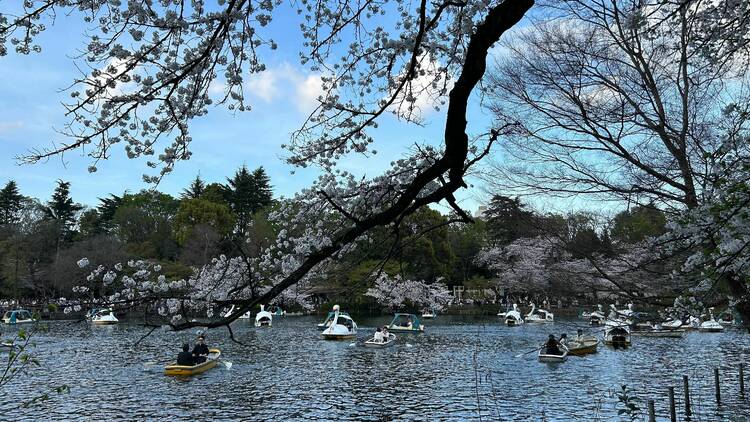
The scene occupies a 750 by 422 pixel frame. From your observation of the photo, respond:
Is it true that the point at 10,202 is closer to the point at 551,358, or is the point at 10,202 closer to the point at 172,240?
the point at 172,240

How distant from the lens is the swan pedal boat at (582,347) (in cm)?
2548

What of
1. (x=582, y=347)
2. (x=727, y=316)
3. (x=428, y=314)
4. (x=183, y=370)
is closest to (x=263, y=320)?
(x=428, y=314)

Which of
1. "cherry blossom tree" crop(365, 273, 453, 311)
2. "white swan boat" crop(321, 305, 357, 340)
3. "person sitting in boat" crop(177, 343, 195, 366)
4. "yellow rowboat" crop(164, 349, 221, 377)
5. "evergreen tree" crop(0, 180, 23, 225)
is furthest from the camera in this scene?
"evergreen tree" crop(0, 180, 23, 225)

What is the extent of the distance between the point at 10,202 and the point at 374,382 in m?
69.8

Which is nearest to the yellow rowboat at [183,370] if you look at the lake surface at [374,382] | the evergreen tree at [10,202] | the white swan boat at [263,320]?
the lake surface at [374,382]

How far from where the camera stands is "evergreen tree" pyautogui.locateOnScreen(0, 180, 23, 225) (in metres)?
70.1

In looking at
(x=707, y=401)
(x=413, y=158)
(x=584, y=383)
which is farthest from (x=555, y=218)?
(x=584, y=383)

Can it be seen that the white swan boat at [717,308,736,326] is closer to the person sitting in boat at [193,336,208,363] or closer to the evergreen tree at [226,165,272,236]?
the person sitting in boat at [193,336,208,363]

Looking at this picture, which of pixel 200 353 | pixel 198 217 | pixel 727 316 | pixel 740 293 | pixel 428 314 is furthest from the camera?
pixel 198 217

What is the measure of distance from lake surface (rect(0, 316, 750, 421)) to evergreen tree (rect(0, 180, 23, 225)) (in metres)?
49.3

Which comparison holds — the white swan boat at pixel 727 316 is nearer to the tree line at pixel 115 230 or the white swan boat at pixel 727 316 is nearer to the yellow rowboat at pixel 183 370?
the yellow rowboat at pixel 183 370

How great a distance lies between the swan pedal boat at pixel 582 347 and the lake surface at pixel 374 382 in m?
0.44

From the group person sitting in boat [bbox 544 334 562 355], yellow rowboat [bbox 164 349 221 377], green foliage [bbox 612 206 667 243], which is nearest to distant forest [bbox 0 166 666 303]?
person sitting in boat [bbox 544 334 562 355]

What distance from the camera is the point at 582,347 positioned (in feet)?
84.3
